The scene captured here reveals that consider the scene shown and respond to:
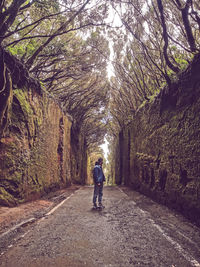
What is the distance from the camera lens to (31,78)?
25.5 feet

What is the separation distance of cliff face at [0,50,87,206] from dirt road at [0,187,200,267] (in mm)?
1891

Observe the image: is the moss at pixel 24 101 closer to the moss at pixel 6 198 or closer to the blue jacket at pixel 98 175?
the moss at pixel 6 198

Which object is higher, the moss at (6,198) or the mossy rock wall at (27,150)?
the mossy rock wall at (27,150)

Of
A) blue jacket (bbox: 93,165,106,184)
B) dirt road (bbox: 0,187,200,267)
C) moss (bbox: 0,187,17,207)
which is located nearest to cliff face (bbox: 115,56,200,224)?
dirt road (bbox: 0,187,200,267)

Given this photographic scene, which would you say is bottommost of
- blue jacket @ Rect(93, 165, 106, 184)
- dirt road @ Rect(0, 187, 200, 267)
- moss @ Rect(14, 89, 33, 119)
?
dirt road @ Rect(0, 187, 200, 267)

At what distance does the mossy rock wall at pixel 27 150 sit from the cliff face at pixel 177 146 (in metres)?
4.74

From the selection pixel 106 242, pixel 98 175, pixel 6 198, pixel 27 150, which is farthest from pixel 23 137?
pixel 106 242

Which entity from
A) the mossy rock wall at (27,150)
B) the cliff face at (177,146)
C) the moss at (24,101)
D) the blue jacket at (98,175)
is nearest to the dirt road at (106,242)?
the cliff face at (177,146)

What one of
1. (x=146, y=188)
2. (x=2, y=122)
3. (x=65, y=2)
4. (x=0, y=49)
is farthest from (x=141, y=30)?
(x=146, y=188)

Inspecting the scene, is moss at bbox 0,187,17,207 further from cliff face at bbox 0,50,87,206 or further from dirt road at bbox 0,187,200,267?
dirt road at bbox 0,187,200,267

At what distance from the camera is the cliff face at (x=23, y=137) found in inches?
231

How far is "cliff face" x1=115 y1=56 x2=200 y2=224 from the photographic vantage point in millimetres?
→ 4883

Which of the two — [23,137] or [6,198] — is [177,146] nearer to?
[23,137]

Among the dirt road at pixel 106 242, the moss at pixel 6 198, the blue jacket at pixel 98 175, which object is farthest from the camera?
the blue jacket at pixel 98 175
